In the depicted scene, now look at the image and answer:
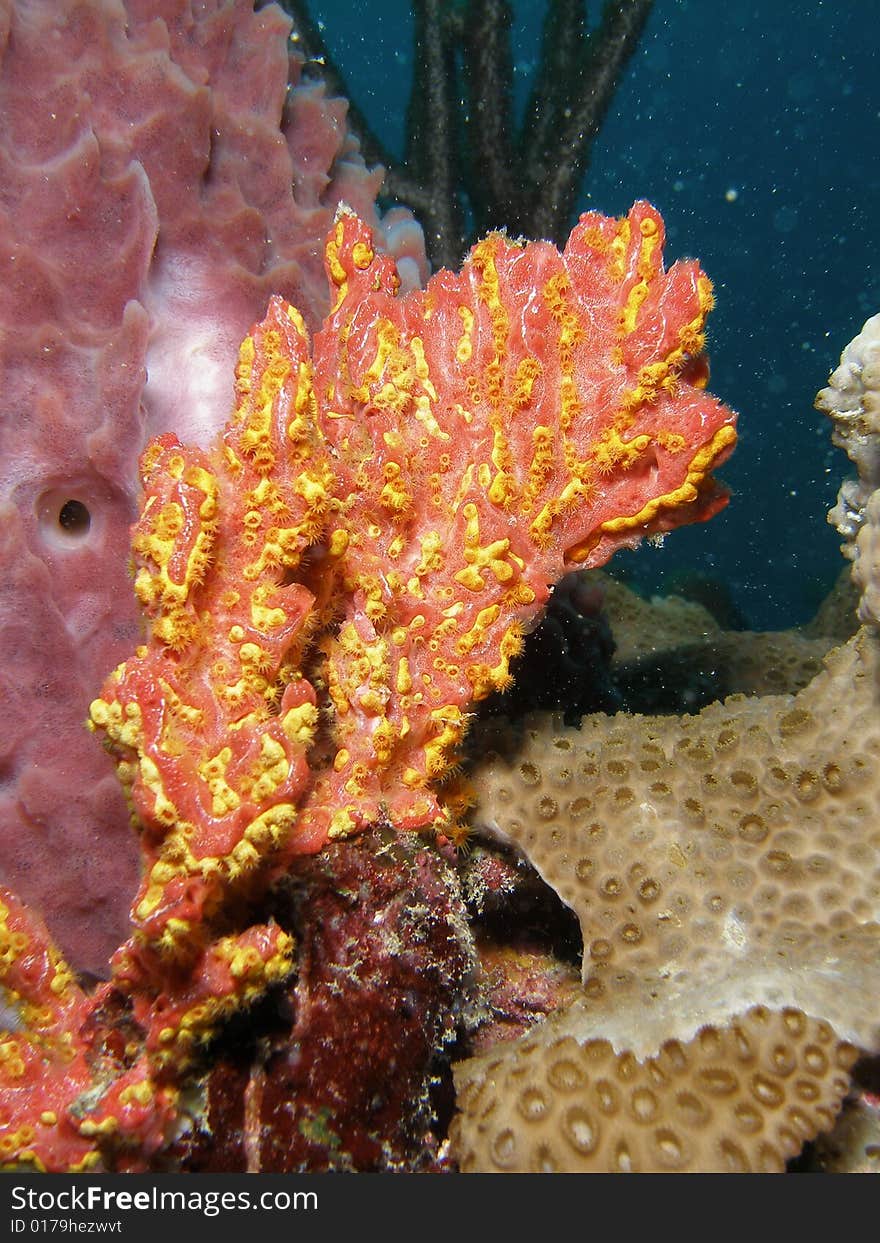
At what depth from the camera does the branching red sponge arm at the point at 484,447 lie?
212 centimetres

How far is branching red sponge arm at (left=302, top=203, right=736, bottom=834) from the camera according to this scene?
2.12 m

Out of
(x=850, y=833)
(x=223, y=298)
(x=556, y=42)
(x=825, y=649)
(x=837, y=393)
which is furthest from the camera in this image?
(x=556, y=42)

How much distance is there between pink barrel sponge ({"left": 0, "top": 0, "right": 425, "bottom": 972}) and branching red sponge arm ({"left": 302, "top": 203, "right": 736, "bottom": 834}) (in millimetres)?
664

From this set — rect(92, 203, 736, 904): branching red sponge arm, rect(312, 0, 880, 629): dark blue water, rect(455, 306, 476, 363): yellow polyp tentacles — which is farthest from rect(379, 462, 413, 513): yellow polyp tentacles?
rect(312, 0, 880, 629): dark blue water

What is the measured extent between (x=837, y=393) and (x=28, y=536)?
2.81 meters

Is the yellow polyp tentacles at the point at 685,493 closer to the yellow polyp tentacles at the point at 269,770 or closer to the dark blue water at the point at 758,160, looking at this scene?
the yellow polyp tentacles at the point at 269,770

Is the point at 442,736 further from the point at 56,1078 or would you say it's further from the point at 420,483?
the point at 56,1078

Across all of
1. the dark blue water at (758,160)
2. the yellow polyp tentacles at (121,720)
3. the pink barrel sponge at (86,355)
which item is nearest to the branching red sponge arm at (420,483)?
the yellow polyp tentacles at (121,720)

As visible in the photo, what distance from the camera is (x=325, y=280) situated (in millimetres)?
3072

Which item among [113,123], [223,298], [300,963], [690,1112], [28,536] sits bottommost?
[690,1112]

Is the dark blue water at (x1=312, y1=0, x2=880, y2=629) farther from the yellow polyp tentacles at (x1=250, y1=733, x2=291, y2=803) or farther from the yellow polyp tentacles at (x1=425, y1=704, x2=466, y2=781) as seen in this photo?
the yellow polyp tentacles at (x1=250, y1=733, x2=291, y2=803)

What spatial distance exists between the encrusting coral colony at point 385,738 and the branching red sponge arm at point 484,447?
0.01m

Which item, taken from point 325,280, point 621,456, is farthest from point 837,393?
point 325,280

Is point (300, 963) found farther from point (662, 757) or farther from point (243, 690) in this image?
Answer: point (662, 757)
